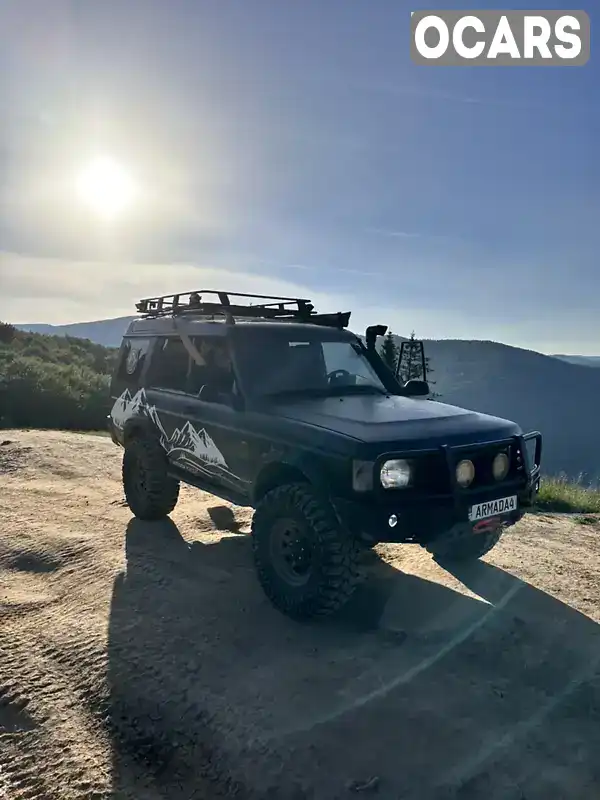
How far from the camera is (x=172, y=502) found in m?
6.02

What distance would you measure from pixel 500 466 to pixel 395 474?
0.97 m

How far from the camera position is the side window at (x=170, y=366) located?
18.3 ft

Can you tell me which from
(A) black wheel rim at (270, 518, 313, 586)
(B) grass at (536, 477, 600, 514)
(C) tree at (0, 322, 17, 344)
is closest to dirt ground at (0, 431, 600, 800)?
(A) black wheel rim at (270, 518, 313, 586)

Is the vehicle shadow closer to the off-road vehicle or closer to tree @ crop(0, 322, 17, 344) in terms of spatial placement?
the off-road vehicle

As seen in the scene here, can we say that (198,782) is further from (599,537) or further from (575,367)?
(575,367)

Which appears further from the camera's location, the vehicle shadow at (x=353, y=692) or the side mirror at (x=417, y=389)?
the side mirror at (x=417, y=389)

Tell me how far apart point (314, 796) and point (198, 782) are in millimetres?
531

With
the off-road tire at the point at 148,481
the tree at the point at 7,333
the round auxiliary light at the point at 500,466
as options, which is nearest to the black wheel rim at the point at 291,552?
the round auxiliary light at the point at 500,466

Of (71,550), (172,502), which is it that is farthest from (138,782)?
(172,502)

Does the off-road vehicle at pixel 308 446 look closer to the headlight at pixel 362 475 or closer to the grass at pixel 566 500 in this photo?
the headlight at pixel 362 475

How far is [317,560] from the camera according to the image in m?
3.74

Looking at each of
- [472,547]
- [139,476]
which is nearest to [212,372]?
[139,476]

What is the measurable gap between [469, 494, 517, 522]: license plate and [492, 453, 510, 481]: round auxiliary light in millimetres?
162

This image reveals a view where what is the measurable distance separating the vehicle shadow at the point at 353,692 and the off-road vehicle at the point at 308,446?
445mm
